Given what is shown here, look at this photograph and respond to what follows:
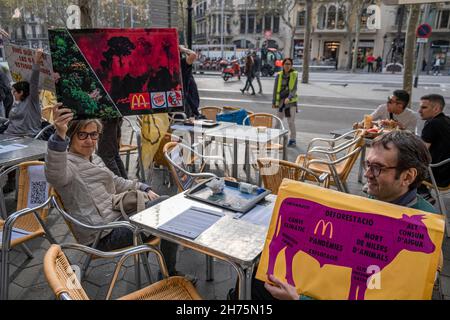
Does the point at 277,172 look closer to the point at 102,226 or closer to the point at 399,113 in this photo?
the point at 102,226

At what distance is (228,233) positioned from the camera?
6.02ft

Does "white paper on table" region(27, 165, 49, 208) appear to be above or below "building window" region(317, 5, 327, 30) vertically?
below

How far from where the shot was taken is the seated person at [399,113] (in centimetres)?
445

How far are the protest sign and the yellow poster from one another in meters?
1.01

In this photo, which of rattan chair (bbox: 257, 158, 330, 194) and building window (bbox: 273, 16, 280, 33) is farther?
building window (bbox: 273, 16, 280, 33)

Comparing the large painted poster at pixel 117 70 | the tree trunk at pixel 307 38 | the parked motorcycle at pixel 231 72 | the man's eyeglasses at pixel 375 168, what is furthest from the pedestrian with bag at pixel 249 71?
the man's eyeglasses at pixel 375 168

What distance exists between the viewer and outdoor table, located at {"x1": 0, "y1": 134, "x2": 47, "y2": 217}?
304cm

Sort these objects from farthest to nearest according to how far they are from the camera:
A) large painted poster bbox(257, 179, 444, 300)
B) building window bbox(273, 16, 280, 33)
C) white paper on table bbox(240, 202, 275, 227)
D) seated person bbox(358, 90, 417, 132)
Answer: building window bbox(273, 16, 280, 33) → seated person bbox(358, 90, 417, 132) → white paper on table bbox(240, 202, 275, 227) → large painted poster bbox(257, 179, 444, 300)

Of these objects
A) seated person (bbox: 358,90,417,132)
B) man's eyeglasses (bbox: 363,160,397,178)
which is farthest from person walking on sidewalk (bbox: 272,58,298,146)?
man's eyeglasses (bbox: 363,160,397,178)

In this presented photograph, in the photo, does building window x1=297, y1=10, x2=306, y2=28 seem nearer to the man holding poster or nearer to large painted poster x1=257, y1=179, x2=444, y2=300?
the man holding poster

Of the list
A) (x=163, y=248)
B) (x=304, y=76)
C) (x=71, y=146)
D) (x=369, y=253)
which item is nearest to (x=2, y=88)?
(x=71, y=146)

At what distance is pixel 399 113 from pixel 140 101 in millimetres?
3662

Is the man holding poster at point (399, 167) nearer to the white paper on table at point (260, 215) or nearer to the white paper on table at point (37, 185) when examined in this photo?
the white paper on table at point (260, 215)

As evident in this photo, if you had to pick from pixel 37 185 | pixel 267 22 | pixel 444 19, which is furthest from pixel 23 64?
pixel 267 22
